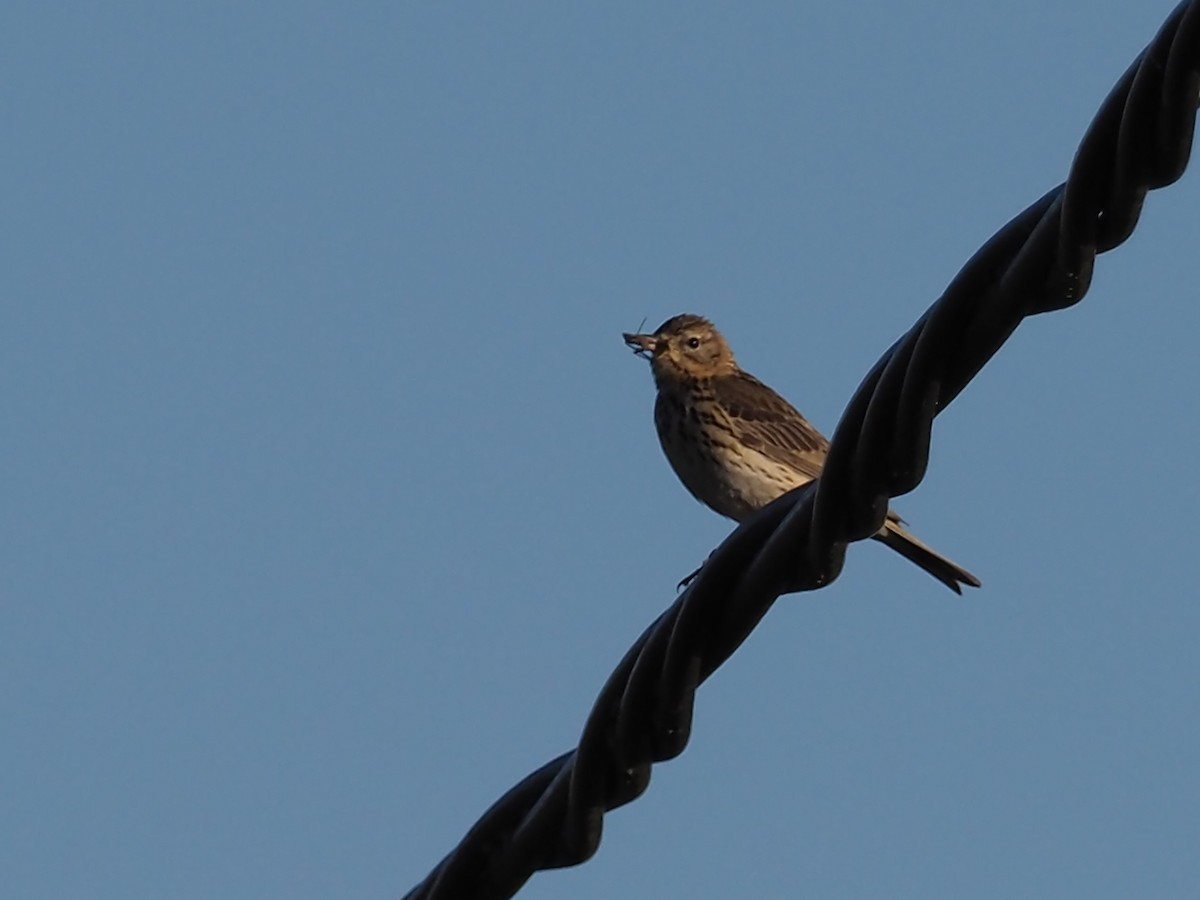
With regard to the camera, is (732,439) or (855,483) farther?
(732,439)

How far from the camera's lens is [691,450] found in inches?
469

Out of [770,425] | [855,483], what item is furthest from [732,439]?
[855,483]

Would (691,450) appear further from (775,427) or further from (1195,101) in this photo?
(1195,101)

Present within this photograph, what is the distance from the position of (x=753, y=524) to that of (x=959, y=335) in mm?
705

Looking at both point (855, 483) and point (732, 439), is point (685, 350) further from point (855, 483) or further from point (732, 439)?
point (855, 483)

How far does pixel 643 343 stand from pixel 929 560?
7.64ft

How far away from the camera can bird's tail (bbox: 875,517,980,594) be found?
1147 centimetres

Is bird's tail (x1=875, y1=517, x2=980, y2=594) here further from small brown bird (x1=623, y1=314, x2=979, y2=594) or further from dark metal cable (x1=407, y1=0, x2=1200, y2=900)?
dark metal cable (x1=407, y1=0, x2=1200, y2=900)

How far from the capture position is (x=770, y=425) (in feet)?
39.4

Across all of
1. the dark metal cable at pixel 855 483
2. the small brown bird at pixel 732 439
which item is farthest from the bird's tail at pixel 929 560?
the dark metal cable at pixel 855 483

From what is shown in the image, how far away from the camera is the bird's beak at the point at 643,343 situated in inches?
505

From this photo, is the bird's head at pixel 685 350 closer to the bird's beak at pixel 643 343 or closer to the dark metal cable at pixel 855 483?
the bird's beak at pixel 643 343

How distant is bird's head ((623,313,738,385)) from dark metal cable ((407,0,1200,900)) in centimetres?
758

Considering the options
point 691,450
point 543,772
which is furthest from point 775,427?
point 543,772
